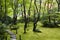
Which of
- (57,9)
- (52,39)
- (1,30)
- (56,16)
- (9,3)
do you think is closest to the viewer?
(1,30)

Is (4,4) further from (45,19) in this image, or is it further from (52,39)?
(52,39)

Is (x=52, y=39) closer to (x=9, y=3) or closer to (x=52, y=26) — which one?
(x=52, y=26)

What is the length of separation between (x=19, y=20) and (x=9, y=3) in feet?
18.9

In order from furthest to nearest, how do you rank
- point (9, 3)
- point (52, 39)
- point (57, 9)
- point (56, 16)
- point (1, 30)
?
point (57, 9)
point (56, 16)
point (9, 3)
point (52, 39)
point (1, 30)

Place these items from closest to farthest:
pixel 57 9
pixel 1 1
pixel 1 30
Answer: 1. pixel 1 30
2. pixel 1 1
3. pixel 57 9

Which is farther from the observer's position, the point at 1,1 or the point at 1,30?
the point at 1,1

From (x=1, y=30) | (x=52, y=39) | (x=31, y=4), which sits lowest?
(x=52, y=39)

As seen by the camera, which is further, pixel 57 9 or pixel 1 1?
pixel 57 9

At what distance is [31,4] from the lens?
17.4 m

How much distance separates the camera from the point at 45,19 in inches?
727

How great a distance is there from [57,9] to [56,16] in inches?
135

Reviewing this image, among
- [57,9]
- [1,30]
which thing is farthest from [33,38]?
[57,9]

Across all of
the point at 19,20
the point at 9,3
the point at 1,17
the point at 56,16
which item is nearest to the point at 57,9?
the point at 56,16

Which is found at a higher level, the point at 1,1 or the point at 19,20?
the point at 1,1
